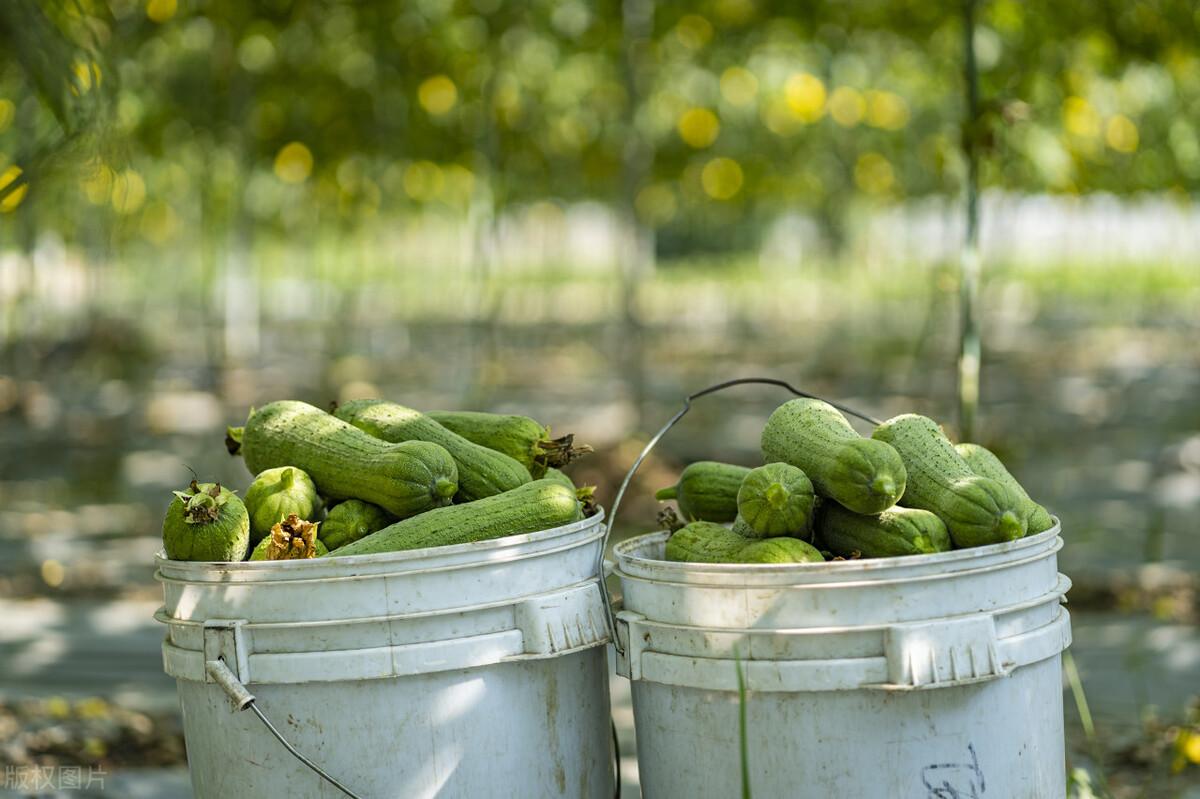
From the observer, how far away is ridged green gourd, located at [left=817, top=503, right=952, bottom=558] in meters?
2.57

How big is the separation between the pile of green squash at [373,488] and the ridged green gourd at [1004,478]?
84cm

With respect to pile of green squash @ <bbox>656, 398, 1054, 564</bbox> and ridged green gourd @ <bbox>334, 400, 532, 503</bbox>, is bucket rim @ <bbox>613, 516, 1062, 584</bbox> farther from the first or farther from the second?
ridged green gourd @ <bbox>334, 400, 532, 503</bbox>

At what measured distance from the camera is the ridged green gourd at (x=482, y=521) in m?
2.72

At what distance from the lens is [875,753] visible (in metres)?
2.35

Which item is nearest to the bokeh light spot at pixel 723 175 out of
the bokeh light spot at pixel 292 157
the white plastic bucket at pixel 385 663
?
the bokeh light spot at pixel 292 157

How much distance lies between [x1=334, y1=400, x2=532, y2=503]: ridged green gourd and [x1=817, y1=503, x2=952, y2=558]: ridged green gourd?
0.76 meters

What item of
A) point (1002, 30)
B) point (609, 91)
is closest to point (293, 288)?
point (609, 91)

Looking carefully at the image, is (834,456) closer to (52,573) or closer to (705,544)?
(705,544)

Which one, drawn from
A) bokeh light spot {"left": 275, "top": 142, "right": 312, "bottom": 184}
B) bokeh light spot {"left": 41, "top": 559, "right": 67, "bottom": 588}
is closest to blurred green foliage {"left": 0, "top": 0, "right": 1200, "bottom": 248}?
bokeh light spot {"left": 275, "top": 142, "right": 312, "bottom": 184}

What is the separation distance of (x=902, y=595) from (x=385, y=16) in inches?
404

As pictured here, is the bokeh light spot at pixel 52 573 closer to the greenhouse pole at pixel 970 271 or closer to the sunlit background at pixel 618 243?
the sunlit background at pixel 618 243

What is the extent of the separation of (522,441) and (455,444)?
186 mm

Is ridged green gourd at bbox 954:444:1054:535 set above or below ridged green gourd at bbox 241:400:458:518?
below

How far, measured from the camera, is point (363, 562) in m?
2.47
